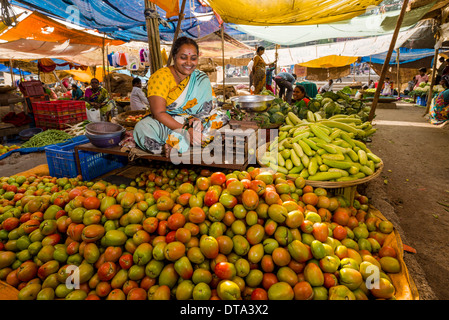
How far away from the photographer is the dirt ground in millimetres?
1998

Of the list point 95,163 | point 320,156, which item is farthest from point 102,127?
point 320,156

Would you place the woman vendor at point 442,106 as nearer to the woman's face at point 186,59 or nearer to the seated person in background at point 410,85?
the woman's face at point 186,59

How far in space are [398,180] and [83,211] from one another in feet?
13.9

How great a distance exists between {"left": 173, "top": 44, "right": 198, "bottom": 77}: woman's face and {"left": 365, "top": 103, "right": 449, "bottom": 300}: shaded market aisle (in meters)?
2.80

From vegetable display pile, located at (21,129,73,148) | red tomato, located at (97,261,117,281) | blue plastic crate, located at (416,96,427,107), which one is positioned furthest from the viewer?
blue plastic crate, located at (416,96,427,107)

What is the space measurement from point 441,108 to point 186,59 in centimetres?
870

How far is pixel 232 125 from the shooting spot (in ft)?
9.95

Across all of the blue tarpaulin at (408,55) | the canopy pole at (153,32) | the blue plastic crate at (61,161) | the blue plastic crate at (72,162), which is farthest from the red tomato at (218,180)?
the blue tarpaulin at (408,55)

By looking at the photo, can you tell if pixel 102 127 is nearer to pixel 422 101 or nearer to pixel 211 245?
pixel 211 245

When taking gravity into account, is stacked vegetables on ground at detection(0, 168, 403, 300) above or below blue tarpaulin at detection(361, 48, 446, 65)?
below

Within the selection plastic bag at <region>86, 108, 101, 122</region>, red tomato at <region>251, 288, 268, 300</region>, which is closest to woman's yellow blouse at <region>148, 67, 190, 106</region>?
red tomato at <region>251, 288, 268, 300</region>

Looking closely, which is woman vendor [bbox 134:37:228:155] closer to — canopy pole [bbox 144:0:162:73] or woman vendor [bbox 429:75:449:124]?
canopy pole [bbox 144:0:162:73]

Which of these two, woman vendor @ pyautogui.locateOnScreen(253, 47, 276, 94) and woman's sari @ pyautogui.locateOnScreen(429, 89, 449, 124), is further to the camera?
woman vendor @ pyautogui.locateOnScreen(253, 47, 276, 94)
